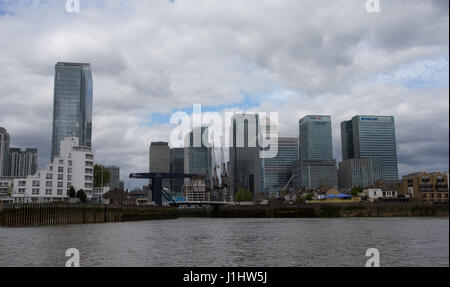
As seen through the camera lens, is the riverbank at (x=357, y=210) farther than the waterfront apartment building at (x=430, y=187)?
No

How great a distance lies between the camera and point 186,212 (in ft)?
376

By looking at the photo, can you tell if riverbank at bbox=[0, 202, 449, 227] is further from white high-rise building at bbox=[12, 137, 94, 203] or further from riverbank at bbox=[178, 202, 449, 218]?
white high-rise building at bbox=[12, 137, 94, 203]

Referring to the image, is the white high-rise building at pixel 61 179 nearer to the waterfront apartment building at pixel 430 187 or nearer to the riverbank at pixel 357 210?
the riverbank at pixel 357 210

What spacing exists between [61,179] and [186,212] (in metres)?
39.0

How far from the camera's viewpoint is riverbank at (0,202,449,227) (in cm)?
5353

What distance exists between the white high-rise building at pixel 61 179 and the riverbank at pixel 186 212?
58.7ft

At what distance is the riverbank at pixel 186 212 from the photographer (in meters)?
53.5

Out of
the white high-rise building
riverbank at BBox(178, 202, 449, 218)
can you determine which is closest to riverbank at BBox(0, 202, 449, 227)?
riverbank at BBox(178, 202, 449, 218)

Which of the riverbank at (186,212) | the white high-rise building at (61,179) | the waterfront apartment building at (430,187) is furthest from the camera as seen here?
the waterfront apartment building at (430,187)

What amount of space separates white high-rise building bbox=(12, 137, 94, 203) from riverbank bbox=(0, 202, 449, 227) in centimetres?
1788

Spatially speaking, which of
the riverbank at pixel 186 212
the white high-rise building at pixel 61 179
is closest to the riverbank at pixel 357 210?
the riverbank at pixel 186 212
